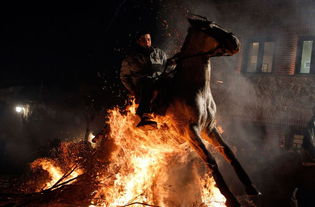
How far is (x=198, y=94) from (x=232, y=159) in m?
1.23

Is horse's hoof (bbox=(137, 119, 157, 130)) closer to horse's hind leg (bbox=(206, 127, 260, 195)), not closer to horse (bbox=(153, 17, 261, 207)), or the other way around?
horse (bbox=(153, 17, 261, 207))

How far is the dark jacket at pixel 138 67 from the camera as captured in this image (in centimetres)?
527

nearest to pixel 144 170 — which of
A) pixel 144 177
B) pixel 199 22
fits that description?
pixel 144 177

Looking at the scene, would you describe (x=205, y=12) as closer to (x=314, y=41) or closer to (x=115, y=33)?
(x=314, y=41)

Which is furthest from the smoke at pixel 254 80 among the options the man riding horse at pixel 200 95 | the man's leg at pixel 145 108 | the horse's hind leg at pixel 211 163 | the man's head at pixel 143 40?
the horse's hind leg at pixel 211 163

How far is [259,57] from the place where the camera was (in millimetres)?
12805

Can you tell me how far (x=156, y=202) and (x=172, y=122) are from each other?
1.77 m

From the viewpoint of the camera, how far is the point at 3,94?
23.3 metres

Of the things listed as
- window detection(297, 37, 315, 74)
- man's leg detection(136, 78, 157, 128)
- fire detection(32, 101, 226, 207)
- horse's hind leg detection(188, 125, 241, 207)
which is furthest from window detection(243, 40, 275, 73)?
horse's hind leg detection(188, 125, 241, 207)

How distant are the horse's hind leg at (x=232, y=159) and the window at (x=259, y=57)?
367 inches

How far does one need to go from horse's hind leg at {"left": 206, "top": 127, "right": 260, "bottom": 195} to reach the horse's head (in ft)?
4.64

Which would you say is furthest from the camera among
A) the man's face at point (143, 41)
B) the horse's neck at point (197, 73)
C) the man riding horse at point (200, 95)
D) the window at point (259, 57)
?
the window at point (259, 57)

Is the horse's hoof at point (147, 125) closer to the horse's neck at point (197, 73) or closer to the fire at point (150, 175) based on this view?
the fire at point (150, 175)

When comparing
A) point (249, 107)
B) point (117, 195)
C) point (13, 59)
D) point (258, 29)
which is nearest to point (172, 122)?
point (117, 195)
